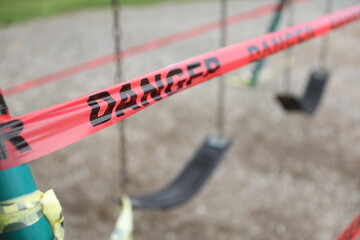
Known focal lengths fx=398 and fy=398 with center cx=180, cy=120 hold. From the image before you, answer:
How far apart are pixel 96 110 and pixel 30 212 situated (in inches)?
10.3

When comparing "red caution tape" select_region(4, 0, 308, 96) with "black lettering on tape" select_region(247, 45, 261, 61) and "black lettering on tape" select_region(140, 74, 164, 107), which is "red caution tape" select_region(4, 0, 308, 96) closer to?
"black lettering on tape" select_region(247, 45, 261, 61)

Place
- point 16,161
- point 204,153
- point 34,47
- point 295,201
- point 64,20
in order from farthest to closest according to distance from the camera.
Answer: point 64,20
point 34,47
point 295,201
point 204,153
point 16,161

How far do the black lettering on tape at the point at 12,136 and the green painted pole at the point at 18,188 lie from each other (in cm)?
6

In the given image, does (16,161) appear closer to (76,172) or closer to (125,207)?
(125,207)

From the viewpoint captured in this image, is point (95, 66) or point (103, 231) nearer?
point (103, 231)

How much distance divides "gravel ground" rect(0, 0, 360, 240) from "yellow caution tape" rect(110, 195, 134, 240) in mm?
742

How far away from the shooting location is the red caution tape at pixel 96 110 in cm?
78

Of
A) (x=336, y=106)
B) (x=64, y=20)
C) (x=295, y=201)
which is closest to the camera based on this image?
(x=295, y=201)

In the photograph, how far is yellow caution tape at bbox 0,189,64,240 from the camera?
834 millimetres

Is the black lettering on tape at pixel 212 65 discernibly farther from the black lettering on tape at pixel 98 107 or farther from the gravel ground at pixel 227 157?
the gravel ground at pixel 227 157

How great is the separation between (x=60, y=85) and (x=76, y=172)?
5.17 ft

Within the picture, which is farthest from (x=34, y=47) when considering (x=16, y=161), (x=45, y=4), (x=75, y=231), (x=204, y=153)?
(x=16, y=161)

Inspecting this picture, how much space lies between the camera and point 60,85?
4012 millimetres

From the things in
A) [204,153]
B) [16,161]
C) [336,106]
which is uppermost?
[16,161]
